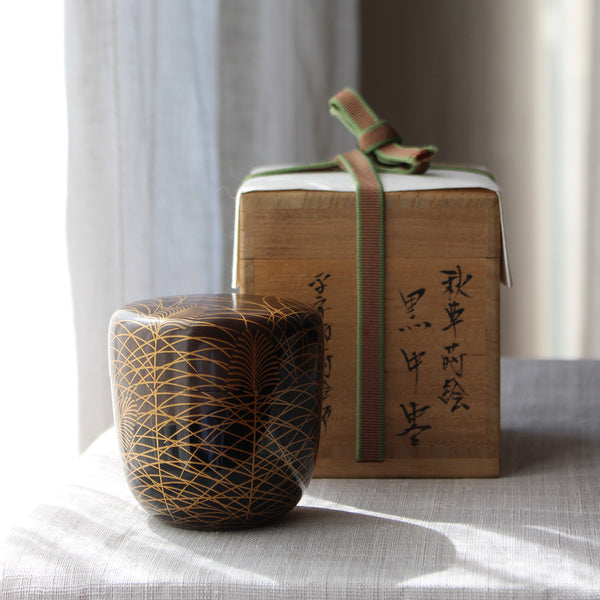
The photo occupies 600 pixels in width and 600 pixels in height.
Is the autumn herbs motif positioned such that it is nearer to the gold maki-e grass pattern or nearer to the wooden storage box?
the wooden storage box

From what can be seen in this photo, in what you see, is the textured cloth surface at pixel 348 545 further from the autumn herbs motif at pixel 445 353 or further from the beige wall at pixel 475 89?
the beige wall at pixel 475 89

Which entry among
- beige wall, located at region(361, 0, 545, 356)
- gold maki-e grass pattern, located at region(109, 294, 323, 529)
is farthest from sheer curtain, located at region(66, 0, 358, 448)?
gold maki-e grass pattern, located at region(109, 294, 323, 529)

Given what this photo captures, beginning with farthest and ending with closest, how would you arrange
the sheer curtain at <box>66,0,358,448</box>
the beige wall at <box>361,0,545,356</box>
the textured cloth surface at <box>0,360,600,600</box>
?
the beige wall at <box>361,0,545,356</box>
the sheer curtain at <box>66,0,358,448</box>
the textured cloth surface at <box>0,360,600,600</box>

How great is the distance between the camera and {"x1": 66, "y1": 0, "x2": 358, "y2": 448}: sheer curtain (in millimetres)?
921

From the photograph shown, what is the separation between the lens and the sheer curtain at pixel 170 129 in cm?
92

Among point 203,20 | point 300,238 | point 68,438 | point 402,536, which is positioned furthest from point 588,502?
point 203,20

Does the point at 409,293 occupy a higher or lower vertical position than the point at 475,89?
lower

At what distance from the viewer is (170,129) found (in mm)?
1164

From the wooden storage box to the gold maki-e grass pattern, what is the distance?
103mm

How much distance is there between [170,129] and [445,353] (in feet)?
2.13

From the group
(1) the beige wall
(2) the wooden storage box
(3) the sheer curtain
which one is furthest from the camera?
(1) the beige wall

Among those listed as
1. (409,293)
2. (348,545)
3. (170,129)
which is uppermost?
(170,129)

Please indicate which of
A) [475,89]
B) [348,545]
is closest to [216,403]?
[348,545]

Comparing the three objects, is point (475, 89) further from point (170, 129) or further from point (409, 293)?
point (409, 293)
